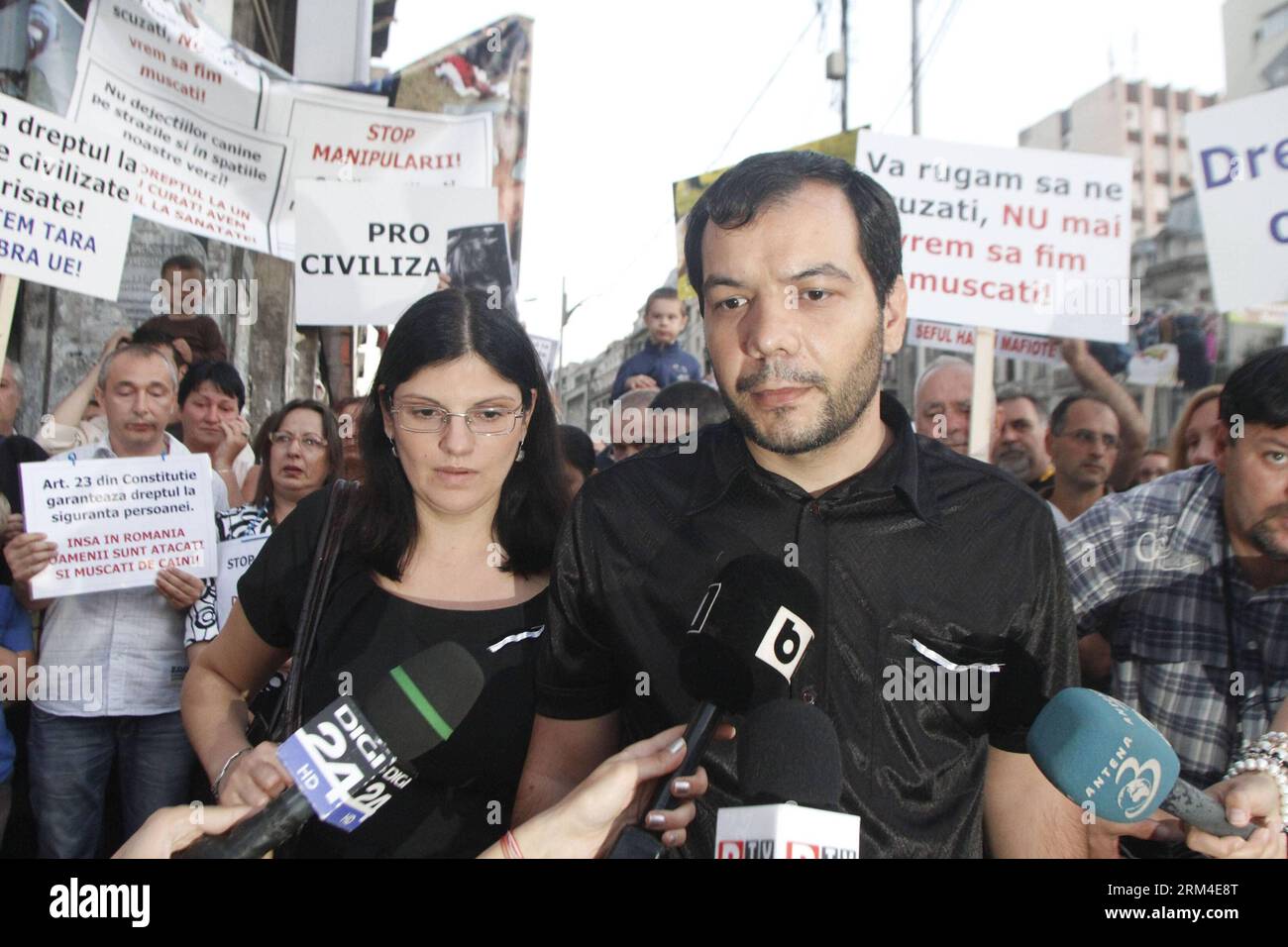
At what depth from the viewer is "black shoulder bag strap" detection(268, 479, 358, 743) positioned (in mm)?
2203

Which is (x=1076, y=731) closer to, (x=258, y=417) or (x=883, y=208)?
(x=883, y=208)

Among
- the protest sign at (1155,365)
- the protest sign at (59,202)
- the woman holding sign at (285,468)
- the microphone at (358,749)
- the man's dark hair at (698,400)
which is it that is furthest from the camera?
the protest sign at (1155,365)

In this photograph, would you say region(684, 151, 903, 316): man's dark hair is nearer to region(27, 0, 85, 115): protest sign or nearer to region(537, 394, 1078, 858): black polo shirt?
region(537, 394, 1078, 858): black polo shirt

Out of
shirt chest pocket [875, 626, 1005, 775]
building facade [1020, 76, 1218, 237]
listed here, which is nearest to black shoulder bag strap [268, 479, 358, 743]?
shirt chest pocket [875, 626, 1005, 775]

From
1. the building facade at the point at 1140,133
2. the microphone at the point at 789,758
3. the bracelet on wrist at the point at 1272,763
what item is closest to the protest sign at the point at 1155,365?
the bracelet on wrist at the point at 1272,763

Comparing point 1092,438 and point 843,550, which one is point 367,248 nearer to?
point 1092,438

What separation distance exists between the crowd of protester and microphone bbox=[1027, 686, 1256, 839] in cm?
17

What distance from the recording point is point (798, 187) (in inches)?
71.2

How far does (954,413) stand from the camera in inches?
196

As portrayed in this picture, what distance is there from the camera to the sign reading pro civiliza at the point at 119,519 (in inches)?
133

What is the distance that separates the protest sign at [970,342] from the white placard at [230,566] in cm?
499

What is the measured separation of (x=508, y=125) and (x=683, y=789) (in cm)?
594

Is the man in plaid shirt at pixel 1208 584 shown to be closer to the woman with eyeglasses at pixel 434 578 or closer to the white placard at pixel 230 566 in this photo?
the woman with eyeglasses at pixel 434 578
